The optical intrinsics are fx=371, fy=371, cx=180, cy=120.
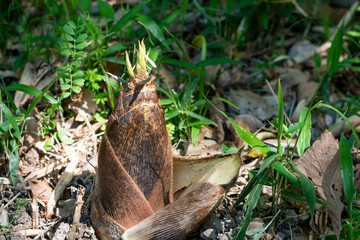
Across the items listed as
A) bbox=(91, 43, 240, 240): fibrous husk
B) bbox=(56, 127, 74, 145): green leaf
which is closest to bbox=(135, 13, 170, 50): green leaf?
bbox=(91, 43, 240, 240): fibrous husk

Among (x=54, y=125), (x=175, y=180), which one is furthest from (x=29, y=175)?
(x=175, y=180)

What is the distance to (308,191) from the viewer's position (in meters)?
1.96

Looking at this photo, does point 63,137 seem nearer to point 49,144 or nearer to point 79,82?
point 49,144

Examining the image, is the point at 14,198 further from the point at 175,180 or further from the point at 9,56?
the point at 9,56

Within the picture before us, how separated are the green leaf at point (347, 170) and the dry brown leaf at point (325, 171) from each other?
0.39ft

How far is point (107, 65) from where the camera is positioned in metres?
3.21

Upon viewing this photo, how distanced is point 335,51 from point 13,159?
2712 mm

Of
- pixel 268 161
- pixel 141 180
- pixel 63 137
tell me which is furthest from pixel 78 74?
pixel 268 161

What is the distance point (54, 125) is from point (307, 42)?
2.95 metres

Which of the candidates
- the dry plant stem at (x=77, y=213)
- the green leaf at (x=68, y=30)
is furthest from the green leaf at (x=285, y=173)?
the green leaf at (x=68, y=30)

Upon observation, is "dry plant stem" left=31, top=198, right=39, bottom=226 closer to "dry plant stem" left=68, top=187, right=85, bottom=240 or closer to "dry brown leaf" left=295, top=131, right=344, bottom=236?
"dry plant stem" left=68, top=187, right=85, bottom=240

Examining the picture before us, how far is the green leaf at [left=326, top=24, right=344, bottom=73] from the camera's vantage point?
2998 millimetres

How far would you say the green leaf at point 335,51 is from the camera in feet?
9.83

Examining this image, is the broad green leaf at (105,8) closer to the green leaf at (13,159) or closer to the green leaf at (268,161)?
the green leaf at (13,159)
